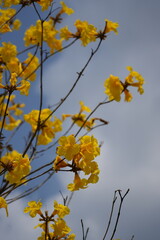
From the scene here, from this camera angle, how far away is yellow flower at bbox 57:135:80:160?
2572 mm

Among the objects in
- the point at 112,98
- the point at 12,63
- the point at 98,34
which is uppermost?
the point at 98,34

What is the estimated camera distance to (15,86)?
309 centimetres

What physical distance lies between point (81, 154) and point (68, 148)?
0.13m

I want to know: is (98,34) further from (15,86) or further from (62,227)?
(62,227)

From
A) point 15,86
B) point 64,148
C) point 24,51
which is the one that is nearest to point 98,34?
point 24,51

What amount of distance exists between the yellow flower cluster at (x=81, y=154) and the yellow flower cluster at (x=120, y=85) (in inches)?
48.8

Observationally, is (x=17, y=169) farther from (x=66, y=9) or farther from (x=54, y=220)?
(x=66, y=9)

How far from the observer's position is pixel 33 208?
291 centimetres

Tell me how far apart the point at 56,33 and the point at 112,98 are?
2201 mm

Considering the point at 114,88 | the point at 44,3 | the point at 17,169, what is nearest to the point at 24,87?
the point at 17,169

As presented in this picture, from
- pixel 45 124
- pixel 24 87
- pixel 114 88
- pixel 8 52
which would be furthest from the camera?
pixel 8 52

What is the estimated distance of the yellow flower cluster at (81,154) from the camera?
102 inches

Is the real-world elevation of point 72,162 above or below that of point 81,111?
below

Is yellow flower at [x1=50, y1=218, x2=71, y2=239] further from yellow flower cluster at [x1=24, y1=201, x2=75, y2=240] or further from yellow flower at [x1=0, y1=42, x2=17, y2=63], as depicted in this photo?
yellow flower at [x1=0, y1=42, x2=17, y2=63]
